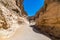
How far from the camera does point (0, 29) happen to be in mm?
7562

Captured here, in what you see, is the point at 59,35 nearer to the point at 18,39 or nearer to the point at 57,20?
the point at 57,20

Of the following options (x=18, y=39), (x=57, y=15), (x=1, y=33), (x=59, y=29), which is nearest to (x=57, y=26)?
(x=59, y=29)

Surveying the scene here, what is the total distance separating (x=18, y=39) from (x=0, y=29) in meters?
1.45

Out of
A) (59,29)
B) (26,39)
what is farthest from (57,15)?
(26,39)

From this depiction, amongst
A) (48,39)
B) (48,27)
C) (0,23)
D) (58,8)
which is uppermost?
(58,8)

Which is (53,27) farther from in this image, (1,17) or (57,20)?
(1,17)

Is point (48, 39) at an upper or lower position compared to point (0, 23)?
lower

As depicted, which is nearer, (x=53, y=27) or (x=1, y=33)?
(x=1, y=33)

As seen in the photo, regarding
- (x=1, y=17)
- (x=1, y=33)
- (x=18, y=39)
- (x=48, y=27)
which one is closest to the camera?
(x=1, y=33)

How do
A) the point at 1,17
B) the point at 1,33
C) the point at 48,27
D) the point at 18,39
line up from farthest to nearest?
the point at 48,27 → the point at 1,17 → the point at 18,39 → the point at 1,33

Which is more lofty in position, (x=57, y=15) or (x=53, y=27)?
(x=57, y=15)

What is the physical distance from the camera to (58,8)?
8.22 metres

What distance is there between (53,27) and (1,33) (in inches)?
159

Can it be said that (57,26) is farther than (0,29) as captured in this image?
Yes
